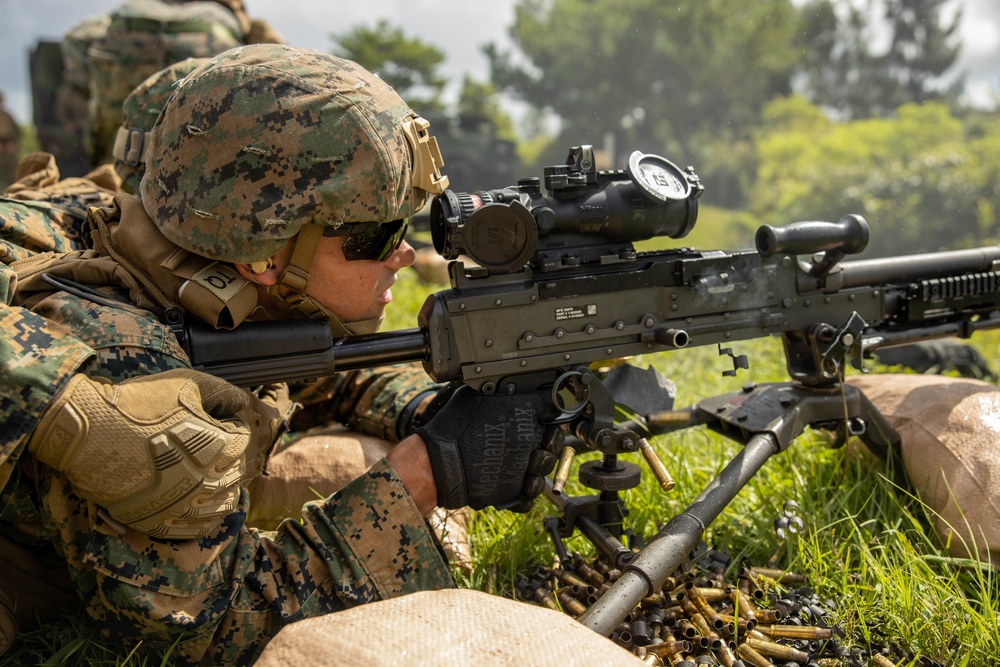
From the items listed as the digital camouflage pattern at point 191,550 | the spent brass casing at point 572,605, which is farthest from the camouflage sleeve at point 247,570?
the spent brass casing at point 572,605

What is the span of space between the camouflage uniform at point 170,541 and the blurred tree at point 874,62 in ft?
108

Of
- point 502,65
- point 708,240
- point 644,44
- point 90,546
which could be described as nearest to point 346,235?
point 90,546

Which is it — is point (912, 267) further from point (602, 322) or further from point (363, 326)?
point (363, 326)

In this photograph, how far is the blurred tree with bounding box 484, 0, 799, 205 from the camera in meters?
17.2

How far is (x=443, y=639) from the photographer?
1.87 meters

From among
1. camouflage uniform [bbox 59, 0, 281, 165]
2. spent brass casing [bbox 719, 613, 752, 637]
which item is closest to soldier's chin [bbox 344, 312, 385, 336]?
spent brass casing [bbox 719, 613, 752, 637]

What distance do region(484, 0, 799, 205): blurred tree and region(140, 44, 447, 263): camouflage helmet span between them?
12.4 meters

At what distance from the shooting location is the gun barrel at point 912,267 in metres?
3.46

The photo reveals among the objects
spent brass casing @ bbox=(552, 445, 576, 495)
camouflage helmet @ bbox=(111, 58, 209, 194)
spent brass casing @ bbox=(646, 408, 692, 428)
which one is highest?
camouflage helmet @ bbox=(111, 58, 209, 194)

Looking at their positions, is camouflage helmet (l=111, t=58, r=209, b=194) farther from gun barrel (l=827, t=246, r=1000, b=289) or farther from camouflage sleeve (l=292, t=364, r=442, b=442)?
gun barrel (l=827, t=246, r=1000, b=289)

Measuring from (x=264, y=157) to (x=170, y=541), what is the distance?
1.21 metres

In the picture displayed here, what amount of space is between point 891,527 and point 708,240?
45.1 ft

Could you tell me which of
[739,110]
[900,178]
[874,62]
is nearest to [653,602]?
[900,178]

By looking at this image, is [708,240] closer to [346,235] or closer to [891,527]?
[891,527]
